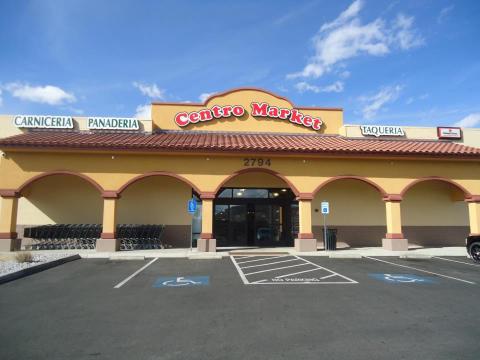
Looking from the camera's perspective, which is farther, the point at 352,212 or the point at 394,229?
the point at 352,212

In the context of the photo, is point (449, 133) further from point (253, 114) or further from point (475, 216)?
point (253, 114)

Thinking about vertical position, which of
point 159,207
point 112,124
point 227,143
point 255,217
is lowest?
point 255,217

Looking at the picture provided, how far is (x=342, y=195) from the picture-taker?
20.0m

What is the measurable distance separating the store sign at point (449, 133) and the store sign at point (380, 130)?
251 cm

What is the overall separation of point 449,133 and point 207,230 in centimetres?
1716

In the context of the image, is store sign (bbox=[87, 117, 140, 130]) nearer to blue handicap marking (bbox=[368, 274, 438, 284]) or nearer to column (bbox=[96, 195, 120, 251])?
column (bbox=[96, 195, 120, 251])

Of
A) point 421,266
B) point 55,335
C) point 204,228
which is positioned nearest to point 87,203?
point 204,228

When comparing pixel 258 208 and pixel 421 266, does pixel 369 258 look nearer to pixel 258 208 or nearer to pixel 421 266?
pixel 421 266

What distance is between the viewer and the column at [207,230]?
16172 millimetres

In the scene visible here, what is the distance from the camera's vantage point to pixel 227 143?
57.0 feet

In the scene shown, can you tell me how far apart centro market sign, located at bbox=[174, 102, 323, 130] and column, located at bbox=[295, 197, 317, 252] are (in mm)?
6246

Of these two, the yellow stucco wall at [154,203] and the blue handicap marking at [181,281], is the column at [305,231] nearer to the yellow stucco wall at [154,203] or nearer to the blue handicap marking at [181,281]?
the yellow stucco wall at [154,203]

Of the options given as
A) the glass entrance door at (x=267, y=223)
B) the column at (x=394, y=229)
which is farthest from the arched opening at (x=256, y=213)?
the column at (x=394, y=229)

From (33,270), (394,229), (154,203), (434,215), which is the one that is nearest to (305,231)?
(394,229)
